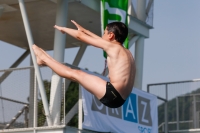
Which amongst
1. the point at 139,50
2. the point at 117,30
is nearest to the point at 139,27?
the point at 139,50

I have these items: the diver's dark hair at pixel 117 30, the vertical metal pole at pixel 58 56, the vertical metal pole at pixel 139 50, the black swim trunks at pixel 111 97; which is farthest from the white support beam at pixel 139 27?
the black swim trunks at pixel 111 97

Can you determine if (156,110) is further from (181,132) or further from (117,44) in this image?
(117,44)

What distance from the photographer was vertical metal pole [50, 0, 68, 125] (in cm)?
1823

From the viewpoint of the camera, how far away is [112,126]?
1930 cm

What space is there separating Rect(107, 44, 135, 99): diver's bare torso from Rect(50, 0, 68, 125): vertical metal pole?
327 inches

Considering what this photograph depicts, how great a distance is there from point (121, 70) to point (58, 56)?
995 centimetres

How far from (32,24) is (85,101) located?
544 centimetres

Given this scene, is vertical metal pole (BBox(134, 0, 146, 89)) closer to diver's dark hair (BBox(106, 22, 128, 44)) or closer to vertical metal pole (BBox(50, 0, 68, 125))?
vertical metal pole (BBox(50, 0, 68, 125))

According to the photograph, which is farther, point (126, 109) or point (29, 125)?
point (126, 109)

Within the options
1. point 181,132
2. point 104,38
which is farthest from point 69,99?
point 104,38

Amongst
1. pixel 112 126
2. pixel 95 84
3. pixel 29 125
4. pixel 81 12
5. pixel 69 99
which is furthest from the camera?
pixel 69 99

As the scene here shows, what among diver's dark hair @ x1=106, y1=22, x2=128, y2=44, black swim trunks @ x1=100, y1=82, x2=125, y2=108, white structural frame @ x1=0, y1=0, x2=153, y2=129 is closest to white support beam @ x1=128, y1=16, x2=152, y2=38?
white structural frame @ x1=0, y1=0, x2=153, y2=129

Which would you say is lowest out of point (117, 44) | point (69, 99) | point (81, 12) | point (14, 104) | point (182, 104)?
point (117, 44)

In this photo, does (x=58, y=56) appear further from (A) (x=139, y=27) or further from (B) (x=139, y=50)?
(B) (x=139, y=50)
